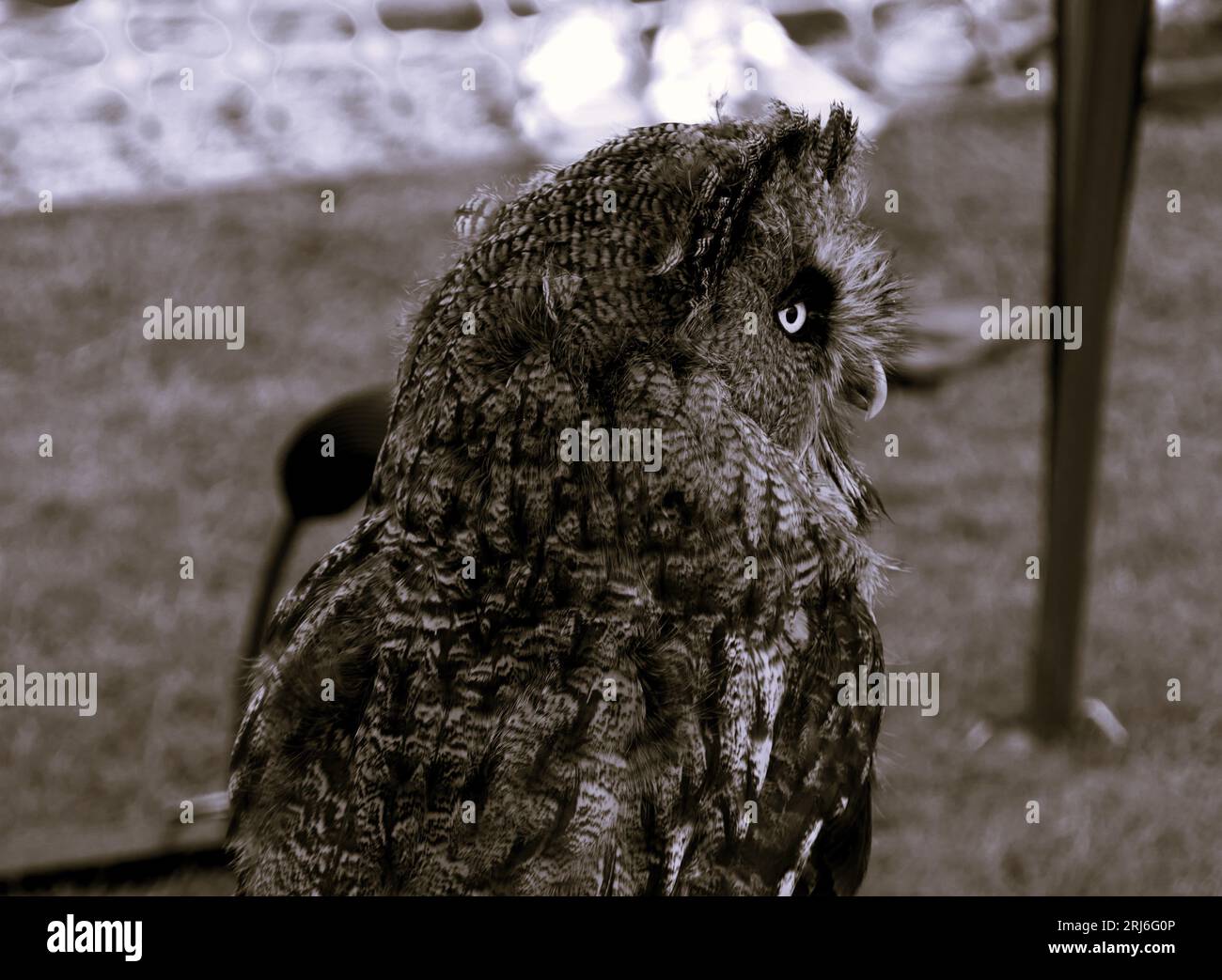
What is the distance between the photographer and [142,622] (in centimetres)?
352

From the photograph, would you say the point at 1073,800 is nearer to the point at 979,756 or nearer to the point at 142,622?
the point at 979,756

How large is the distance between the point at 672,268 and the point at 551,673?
1.15 ft

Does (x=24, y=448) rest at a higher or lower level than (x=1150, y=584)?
higher

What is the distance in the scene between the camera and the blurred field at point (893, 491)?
293 centimetres

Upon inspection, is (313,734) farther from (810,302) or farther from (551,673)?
(810,302)

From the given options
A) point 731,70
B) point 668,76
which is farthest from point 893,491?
point 731,70

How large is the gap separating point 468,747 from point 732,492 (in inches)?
12.4

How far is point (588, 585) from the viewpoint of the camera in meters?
1.05

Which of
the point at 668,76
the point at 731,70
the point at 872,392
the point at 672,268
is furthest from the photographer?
the point at 668,76

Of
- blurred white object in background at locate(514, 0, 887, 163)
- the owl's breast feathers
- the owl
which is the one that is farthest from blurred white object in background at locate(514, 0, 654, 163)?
the owl's breast feathers

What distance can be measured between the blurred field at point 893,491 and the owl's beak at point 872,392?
51.5 inches

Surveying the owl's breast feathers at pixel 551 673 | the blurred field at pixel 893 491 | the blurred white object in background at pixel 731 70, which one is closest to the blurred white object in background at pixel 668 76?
the blurred white object in background at pixel 731 70

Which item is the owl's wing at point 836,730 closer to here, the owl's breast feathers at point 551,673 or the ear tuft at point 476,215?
the owl's breast feathers at point 551,673

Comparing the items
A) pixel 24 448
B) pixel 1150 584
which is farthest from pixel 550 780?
pixel 24 448
